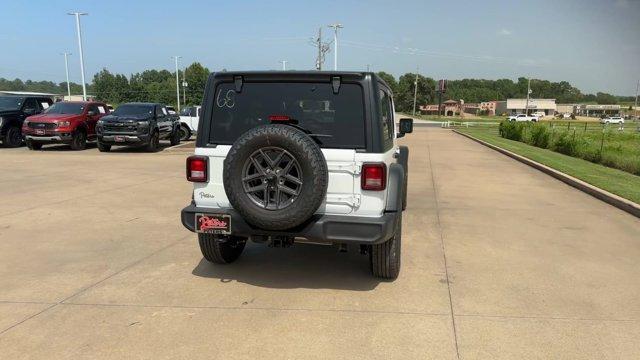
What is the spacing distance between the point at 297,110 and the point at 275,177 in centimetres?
69

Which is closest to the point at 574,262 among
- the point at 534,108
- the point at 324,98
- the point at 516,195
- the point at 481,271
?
the point at 481,271

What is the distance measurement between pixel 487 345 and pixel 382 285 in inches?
52.1

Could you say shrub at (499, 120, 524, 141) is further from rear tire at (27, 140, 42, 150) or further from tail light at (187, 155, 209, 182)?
tail light at (187, 155, 209, 182)

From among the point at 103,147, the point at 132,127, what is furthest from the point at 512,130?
the point at 103,147

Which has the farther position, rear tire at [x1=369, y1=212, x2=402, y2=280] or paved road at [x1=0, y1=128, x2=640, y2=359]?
rear tire at [x1=369, y1=212, x2=402, y2=280]

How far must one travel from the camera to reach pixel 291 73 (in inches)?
167

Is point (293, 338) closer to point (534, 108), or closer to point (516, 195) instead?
point (516, 195)

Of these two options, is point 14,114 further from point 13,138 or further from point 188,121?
point 188,121

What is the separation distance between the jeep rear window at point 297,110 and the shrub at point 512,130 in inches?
1052

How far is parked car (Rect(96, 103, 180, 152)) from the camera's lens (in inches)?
657

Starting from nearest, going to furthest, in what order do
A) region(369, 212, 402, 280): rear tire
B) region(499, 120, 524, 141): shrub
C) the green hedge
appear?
region(369, 212, 402, 280): rear tire, the green hedge, region(499, 120, 524, 141): shrub

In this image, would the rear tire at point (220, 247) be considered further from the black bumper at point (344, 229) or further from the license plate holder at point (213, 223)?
the black bumper at point (344, 229)

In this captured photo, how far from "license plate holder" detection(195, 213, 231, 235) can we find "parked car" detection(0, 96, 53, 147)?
17727mm

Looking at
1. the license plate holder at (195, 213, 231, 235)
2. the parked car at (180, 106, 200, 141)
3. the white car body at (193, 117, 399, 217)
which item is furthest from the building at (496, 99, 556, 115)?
the license plate holder at (195, 213, 231, 235)
